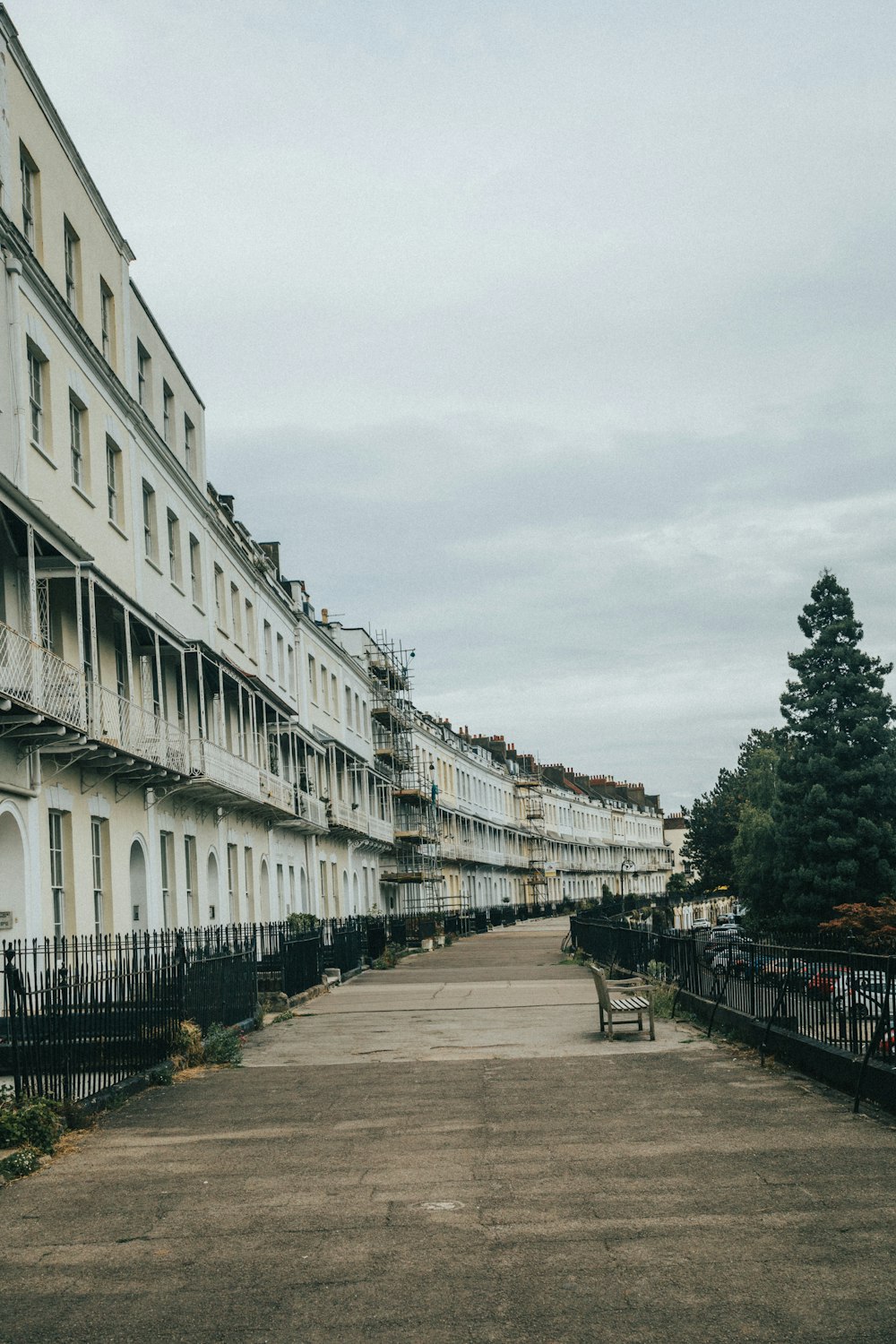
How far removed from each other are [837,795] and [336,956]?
2331cm

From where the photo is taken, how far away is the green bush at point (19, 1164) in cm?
895

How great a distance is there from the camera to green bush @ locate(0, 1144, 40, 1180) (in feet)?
29.4

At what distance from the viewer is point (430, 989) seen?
88.5 ft

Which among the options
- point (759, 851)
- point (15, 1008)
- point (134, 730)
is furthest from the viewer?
point (759, 851)

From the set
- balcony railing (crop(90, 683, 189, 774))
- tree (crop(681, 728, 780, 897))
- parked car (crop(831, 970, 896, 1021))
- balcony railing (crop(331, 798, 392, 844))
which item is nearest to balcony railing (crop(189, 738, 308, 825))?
balcony railing (crop(90, 683, 189, 774))

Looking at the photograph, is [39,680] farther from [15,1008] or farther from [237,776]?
[237,776]

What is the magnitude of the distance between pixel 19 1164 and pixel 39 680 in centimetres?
778

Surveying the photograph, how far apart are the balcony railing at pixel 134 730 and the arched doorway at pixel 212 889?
4.04 metres

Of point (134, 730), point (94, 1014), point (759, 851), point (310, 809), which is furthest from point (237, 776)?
point (759, 851)

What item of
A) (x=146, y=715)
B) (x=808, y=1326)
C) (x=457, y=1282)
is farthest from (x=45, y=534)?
(x=808, y=1326)

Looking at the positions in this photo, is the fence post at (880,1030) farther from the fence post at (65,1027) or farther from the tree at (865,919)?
the tree at (865,919)

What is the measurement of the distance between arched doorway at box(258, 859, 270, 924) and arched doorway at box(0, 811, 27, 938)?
16.6 meters

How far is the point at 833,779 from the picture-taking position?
47.9m

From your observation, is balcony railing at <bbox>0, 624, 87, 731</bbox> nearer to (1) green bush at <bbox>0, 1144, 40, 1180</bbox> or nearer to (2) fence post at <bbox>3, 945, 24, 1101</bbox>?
(2) fence post at <bbox>3, 945, 24, 1101</bbox>
